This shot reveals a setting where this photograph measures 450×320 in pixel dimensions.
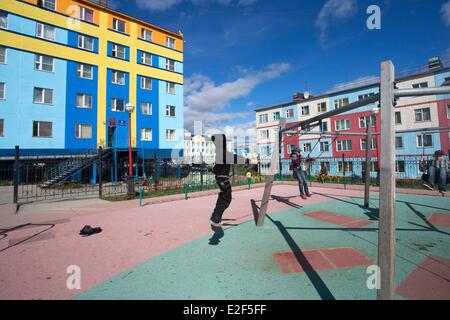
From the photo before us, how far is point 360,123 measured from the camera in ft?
105

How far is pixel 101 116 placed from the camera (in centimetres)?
2375

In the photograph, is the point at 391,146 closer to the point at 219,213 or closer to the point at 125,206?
the point at 219,213

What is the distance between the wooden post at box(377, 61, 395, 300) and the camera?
238 centimetres

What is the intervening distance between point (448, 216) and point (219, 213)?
7239mm

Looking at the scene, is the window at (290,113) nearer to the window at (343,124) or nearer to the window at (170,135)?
the window at (343,124)

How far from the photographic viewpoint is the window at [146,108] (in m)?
26.8

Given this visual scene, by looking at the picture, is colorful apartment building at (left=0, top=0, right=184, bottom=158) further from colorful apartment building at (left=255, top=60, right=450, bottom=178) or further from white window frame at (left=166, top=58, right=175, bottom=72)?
colorful apartment building at (left=255, top=60, right=450, bottom=178)

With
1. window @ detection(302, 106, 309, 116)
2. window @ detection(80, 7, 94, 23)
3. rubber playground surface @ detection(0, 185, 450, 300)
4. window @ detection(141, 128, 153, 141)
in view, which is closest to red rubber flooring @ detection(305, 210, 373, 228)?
rubber playground surface @ detection(0, 185, 450, 300)

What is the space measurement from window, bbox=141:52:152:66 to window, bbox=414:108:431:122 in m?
31.6

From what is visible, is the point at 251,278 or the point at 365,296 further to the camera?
the point at 251,278

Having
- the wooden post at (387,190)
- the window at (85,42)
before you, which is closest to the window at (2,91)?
the window at (85,42)

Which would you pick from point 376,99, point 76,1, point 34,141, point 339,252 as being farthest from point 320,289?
point 76,1

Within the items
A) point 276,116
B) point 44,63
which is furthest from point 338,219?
point 276,116

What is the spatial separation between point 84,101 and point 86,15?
875cm
